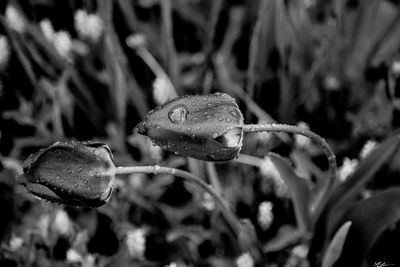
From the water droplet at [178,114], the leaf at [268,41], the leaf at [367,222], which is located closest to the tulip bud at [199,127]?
the water droplet at [178,114]

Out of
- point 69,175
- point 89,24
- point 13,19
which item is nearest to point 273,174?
point 69,175

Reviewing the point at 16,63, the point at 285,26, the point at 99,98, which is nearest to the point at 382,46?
the point at 285,26

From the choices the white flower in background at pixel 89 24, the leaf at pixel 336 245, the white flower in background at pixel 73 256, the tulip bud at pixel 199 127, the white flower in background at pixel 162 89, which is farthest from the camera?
the white flower in background at pixel 89 24

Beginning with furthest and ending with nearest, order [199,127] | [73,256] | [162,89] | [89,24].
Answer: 1. [89,24]
2. [162,89]
3. [73,256]
4. [199,127]

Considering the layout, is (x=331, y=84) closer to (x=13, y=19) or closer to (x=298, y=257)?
(x=298, y=257)

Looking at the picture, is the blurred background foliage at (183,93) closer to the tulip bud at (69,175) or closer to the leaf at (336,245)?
the leaf at (336,245)

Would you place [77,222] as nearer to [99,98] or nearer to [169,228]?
[169,228]

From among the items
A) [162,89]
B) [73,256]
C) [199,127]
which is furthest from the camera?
[162,89]
